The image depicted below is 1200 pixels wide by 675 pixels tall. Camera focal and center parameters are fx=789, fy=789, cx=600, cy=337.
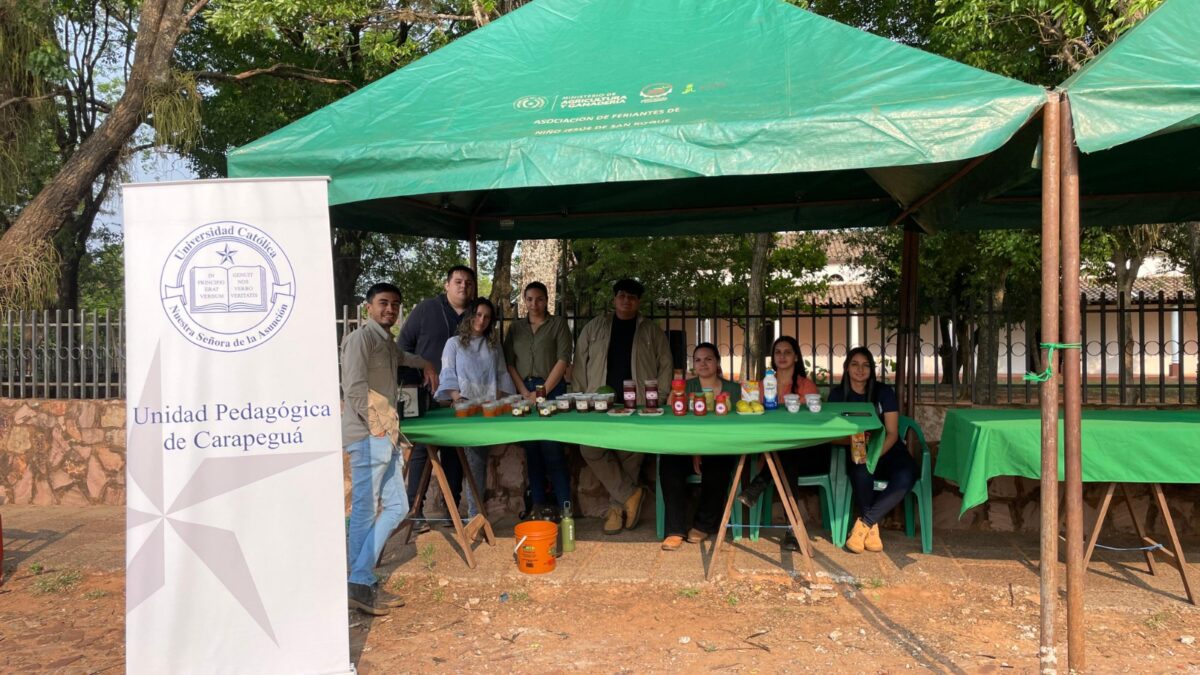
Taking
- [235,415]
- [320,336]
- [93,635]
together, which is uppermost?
[320,336]

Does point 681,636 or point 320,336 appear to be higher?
point 320,336

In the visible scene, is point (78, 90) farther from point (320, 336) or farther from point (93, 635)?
point (320, 336)

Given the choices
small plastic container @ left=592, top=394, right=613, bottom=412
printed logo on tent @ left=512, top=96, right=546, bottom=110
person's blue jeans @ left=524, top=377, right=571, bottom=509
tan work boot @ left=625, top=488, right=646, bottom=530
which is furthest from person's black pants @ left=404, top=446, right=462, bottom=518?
printed logo on tent @ left=512, top=96, right=546, bottom=110

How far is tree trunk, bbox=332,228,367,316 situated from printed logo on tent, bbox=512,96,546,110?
47.0 feet

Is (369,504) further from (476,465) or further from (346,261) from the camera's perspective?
(346,261)

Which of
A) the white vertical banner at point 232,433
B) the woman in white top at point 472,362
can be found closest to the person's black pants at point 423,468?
the woman in white top at point 472,362

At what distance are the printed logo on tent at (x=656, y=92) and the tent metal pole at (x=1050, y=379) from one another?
1632 mm

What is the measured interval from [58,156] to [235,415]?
16.7 meters

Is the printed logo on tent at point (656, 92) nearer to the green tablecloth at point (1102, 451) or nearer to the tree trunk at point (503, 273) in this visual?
the green tablecloth at point (1102, 451)

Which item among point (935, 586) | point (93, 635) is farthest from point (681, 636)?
point (93, 635)

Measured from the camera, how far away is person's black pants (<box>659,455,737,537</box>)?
489cm

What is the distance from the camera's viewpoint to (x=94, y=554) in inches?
203

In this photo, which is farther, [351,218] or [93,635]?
[351,218]

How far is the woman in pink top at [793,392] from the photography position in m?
4.82
